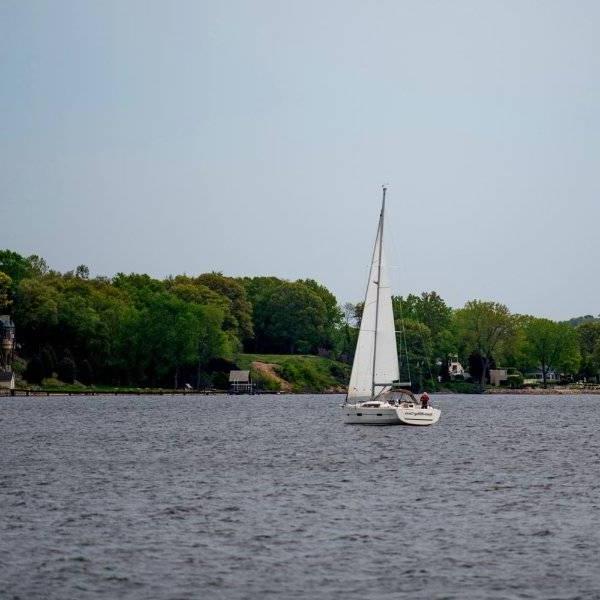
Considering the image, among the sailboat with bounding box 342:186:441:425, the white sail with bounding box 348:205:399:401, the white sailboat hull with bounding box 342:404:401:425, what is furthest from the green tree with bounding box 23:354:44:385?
the white sailboat hull with bounding box 342:404:401:425

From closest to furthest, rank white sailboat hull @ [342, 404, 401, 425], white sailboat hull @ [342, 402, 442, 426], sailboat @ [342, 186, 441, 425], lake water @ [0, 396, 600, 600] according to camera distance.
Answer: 1. lake water @ [0, 396, 600, 600]
2. white sailboat hull @ [342, 404, 401, 425]
3. white sailboat hull @ [342, 402, 442, 426]
4. sailboat @ [342, 186, 441, 425]

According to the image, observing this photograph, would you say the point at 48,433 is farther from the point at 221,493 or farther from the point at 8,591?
the point at 8,591

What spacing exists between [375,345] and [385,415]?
6.25m

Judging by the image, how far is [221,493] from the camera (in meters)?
49.5

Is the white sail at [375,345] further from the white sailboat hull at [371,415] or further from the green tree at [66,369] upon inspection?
the green tree at [66,369]

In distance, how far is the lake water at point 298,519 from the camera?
3102 cm

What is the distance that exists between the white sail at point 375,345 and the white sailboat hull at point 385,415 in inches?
77.3

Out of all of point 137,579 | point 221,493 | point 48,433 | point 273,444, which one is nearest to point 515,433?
point 273,444

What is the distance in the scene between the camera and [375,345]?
316 feet

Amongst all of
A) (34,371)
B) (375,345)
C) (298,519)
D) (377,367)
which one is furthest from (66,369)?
(298,519)

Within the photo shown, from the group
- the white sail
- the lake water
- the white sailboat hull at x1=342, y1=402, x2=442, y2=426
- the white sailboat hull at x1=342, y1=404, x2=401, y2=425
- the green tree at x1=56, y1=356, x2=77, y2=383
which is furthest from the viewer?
the green tree at x1=56, y1=356, x2=77, y2=383

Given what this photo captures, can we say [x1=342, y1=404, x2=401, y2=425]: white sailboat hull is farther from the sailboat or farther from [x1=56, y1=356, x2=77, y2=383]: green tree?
[x1=56, y1=356, x2=77, y2=383]: green tree

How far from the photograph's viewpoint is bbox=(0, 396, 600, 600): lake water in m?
31.0

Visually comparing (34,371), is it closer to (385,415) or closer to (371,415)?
(371,415)
